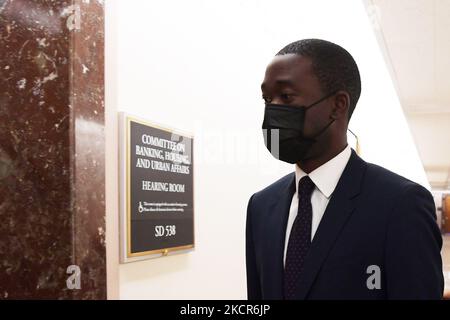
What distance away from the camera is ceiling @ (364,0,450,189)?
3.26 metres

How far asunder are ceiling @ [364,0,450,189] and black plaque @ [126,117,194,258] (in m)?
1.99

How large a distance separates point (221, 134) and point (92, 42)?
0.70 metres

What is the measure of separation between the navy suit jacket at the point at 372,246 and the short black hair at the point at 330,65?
17 centimetres

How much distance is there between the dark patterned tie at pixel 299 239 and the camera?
3.05 ft

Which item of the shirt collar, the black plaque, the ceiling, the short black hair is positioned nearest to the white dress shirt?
the shirt collar

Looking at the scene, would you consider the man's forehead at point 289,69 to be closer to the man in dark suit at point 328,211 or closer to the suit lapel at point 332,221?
the man in dark suit at point 328,211

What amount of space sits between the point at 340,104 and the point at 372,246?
0.28m

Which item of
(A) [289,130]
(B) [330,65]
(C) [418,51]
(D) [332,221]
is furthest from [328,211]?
(C) [418,51]

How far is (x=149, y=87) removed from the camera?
156 centimetres

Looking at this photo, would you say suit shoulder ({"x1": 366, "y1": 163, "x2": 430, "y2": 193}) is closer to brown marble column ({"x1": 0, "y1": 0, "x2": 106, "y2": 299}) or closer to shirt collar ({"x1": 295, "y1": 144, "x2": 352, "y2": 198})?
shirt collar ({"x1": 295, "y1": 144, "x2": 352, "y2": 198})

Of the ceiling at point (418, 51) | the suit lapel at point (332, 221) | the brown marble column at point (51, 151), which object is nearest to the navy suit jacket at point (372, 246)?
the suit lapel at point (332, 221)

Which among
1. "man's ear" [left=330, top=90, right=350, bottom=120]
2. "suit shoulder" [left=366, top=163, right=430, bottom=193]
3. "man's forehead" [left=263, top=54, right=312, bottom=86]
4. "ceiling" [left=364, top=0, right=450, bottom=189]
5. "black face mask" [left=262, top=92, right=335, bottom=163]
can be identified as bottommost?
"suit shoulder" [left=366, top=163, right=430, bottom=193]

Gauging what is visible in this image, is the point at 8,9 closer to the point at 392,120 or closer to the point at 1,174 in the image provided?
the point at 1,174

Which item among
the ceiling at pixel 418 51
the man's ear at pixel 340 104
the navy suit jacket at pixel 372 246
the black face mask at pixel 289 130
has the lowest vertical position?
the navy suit jacket at pixel 372 246
